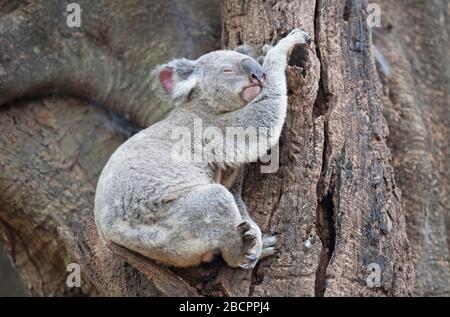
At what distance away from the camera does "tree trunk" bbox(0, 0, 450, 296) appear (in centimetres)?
462

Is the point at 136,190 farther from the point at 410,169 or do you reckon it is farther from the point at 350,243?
the point at 410,169

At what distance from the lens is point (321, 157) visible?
189 inches

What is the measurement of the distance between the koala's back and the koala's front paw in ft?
1.73

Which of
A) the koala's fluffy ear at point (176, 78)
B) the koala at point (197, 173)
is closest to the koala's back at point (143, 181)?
the koala at point (197, 173)

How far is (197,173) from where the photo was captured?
4883 mm

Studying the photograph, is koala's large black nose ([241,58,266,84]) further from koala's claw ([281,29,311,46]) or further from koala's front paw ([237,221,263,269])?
koala's front paw ([237,221,263,269])

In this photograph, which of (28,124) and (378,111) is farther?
(28,124)

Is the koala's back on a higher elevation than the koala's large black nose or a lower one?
lower

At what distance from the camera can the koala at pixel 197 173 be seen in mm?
4363

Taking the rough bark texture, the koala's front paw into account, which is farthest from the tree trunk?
the koala's front paw

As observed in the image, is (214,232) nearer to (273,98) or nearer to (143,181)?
(143,181)

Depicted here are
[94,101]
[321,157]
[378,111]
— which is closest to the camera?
[321,157]

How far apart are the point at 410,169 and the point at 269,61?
2120mm

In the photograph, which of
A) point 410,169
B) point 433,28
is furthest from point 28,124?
point 433,28
